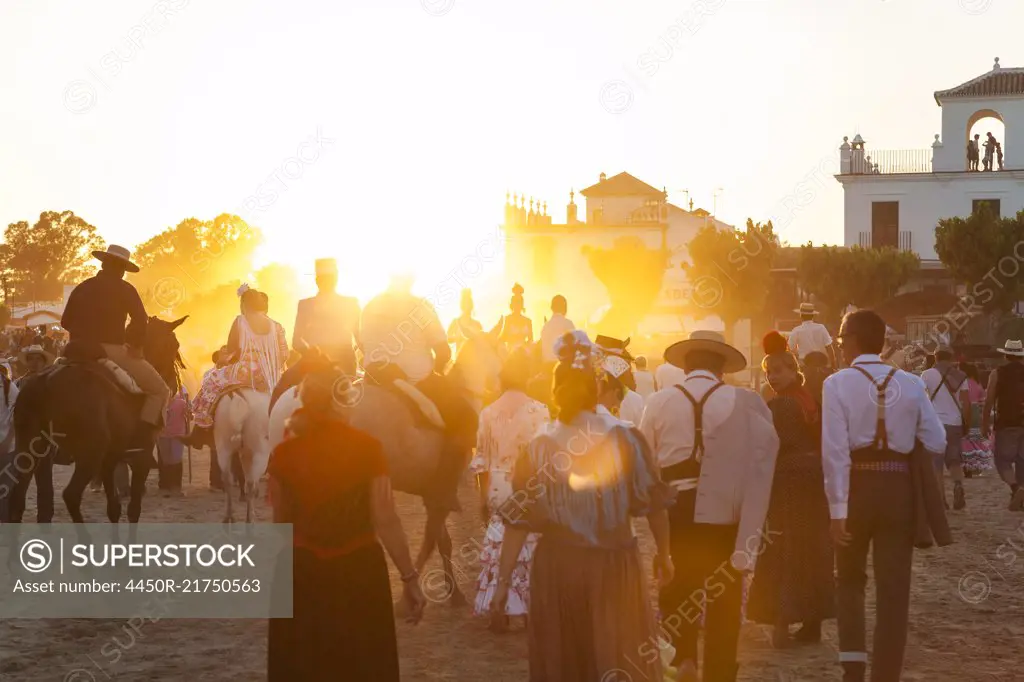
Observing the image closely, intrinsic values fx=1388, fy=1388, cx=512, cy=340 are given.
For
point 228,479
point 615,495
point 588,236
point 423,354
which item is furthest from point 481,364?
point 588,236

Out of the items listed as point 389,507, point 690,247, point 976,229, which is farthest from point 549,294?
point 389,507

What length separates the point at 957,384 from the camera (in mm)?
19797

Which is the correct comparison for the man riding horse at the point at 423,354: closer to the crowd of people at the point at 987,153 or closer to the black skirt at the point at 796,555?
the black skirt at the point at 796,555

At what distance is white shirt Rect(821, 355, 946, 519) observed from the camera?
7.74m

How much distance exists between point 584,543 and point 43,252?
490 feet

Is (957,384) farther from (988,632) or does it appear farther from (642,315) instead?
(642,315)

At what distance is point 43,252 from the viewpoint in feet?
481

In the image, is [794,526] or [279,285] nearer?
[794,526]

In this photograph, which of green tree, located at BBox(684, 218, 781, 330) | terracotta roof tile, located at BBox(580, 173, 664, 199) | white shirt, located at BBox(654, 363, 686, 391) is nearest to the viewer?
white shirt, located at BBox(654, 363, 686, 391)

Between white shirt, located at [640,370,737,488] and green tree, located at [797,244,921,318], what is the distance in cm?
6138

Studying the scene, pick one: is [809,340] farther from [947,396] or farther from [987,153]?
[987,153]

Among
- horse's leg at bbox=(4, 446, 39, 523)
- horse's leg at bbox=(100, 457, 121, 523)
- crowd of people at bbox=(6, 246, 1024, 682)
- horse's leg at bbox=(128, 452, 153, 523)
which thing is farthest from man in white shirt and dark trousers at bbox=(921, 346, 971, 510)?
horse's leg at bbox=(4, 446, 39, 523)

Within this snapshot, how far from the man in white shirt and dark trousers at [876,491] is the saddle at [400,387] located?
12.0 ft

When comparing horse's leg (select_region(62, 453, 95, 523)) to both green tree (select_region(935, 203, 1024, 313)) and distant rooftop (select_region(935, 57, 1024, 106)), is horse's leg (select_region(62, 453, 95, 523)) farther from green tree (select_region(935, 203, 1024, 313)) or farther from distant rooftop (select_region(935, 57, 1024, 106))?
distant rooftop (select_region(935, 57, 1024, 106))
